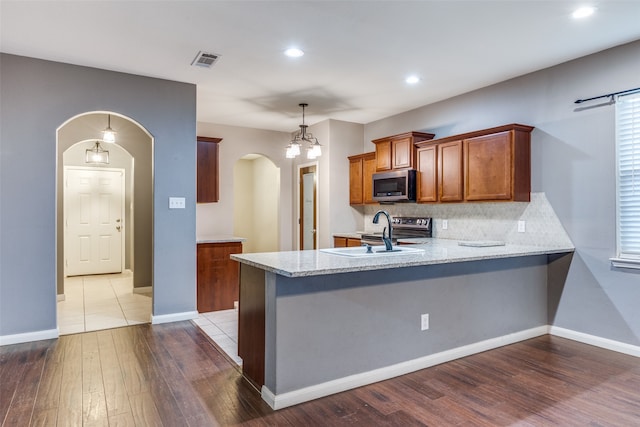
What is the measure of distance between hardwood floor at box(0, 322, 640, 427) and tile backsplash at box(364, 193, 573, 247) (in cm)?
108

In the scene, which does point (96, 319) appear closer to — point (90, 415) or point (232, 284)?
point (232, 284)

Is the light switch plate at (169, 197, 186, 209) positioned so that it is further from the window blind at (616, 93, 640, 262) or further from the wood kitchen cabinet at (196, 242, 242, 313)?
the window blind at (616, 93, 640, 262)

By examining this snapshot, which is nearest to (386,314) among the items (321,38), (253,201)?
(321,38)

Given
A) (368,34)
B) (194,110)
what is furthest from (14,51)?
(368,34)

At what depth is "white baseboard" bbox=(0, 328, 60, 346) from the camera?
347 cm

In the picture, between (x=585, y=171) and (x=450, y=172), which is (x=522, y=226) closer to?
(x=585, y=171)

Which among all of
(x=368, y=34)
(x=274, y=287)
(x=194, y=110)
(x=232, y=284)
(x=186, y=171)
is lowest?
(x=232, y=284)

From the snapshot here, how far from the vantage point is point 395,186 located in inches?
201

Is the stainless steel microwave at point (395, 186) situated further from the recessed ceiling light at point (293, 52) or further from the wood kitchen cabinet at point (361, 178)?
the recessed ceiling light at point (293, 52)

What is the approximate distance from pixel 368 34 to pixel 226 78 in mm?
1733

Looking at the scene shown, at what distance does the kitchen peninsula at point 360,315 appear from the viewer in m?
A: 2.40

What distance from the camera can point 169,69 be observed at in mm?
3902

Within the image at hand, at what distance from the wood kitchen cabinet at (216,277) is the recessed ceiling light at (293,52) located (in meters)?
2.42

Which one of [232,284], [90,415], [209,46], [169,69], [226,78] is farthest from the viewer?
[232,284]
